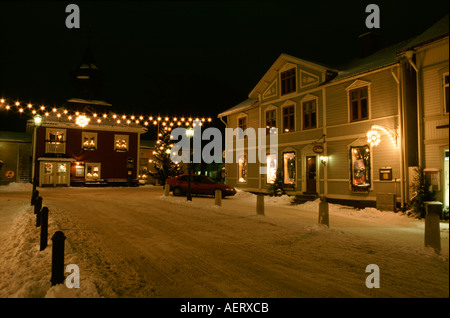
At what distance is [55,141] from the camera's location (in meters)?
32.5

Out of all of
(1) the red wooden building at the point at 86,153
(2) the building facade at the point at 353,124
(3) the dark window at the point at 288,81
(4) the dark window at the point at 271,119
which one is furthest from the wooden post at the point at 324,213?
(1) the red wooden building at the point at 86,153

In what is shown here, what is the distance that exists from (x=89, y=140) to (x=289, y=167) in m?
23.6

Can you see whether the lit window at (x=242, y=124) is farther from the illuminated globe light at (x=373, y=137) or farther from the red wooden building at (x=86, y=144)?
the red wooden building at (x=86, y=144)

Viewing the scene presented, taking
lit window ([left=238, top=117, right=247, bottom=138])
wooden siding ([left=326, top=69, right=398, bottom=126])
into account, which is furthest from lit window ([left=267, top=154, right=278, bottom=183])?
wooden siding ([left=326, top=69, right=398, bottom=126])

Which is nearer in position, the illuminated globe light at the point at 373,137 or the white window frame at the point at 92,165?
the illuminated globe light at the point at 373,137

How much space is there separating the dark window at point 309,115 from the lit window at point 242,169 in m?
6.29

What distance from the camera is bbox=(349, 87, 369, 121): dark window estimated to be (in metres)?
15.9

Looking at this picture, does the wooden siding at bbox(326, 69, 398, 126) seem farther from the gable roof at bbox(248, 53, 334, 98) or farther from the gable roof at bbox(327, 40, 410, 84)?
the gable roof at bbox(248, 53, 334, 98)

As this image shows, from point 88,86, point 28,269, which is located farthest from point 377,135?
point 88,86

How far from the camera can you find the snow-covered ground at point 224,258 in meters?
4.58

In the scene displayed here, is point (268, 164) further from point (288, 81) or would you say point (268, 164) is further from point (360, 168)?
point (360, 168)

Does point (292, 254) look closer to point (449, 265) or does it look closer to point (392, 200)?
point (449, 265)

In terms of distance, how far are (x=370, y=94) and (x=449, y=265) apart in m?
14.5

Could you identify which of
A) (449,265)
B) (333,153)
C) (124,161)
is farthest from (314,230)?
(124,161)
